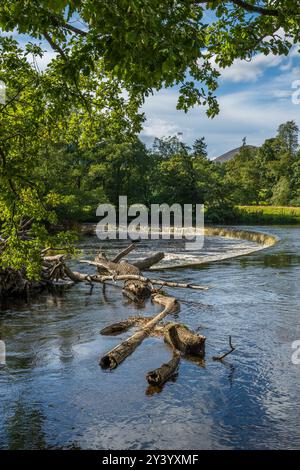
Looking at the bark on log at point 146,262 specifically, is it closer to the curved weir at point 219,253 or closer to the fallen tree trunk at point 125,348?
the curved weir at point 219,253

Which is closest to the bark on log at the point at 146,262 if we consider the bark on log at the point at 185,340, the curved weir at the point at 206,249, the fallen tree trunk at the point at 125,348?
the curved weir at the point at 206,249

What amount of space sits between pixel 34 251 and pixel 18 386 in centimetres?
237

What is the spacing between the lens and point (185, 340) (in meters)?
9.88

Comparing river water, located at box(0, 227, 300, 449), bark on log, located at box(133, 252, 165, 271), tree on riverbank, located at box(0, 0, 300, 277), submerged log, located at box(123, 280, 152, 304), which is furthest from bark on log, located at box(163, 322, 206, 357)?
bark on log, located at box(133, 252, 165, 271)

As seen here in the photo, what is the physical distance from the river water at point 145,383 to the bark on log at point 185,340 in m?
0.22

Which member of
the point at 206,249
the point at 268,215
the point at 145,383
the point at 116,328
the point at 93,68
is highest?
the point at 93,68

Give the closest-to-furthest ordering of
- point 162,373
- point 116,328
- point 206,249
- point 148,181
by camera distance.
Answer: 1. point 162,373
2. point 116,328
3. point 206,249
4. point 148,181

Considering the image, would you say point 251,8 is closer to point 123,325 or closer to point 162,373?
point 162,373

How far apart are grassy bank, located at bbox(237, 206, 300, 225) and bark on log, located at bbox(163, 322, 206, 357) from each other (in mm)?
51898

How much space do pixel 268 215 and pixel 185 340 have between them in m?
54.4

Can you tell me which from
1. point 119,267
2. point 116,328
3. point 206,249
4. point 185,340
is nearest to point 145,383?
point 185,340

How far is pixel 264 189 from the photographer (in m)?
89.5

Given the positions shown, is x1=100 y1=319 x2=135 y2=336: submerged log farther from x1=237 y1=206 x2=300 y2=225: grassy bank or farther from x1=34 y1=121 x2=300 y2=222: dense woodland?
x1=237 y1=206 x2=300 y2=225: grassy bank
